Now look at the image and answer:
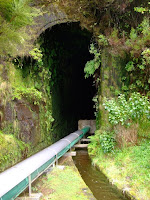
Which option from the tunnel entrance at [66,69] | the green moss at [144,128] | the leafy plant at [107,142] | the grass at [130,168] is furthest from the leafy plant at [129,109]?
the tunnel entrance at [66,69]

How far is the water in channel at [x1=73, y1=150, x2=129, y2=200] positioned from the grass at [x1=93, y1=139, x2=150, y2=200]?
0.14 metres

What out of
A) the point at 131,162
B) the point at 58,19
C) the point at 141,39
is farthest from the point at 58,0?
the point at 131,162

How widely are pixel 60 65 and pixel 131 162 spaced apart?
616 centimetres

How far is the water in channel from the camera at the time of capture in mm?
4096

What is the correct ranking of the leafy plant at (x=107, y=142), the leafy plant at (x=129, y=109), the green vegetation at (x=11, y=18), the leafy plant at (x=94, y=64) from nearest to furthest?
the green vegetation at (x=11, y=18) → the leafy plant at (x=129, y=109) → the leafy plant at (x=107, y=142) → the leafy plant at (x=94, y=64)

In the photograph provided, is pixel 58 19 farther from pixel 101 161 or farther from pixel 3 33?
pixel 101 161

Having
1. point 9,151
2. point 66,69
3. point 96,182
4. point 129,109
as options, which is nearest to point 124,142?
point 129,109

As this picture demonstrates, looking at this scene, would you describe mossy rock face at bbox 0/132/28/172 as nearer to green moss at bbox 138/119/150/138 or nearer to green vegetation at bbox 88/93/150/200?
green vegetation at bbox 88/93/150/200

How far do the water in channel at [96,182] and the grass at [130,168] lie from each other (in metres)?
0.14

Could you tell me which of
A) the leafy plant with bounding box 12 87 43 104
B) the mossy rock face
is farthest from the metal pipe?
the leafy plant with bounding box 12 87 43 104

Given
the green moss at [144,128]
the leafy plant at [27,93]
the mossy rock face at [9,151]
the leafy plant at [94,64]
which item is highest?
the leafy plant at [94,64]

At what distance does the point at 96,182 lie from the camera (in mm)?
4754

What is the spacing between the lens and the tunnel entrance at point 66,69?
823cm

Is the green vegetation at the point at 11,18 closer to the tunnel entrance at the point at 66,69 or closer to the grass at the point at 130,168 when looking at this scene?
the tunnel entrance at the point at 66,69
